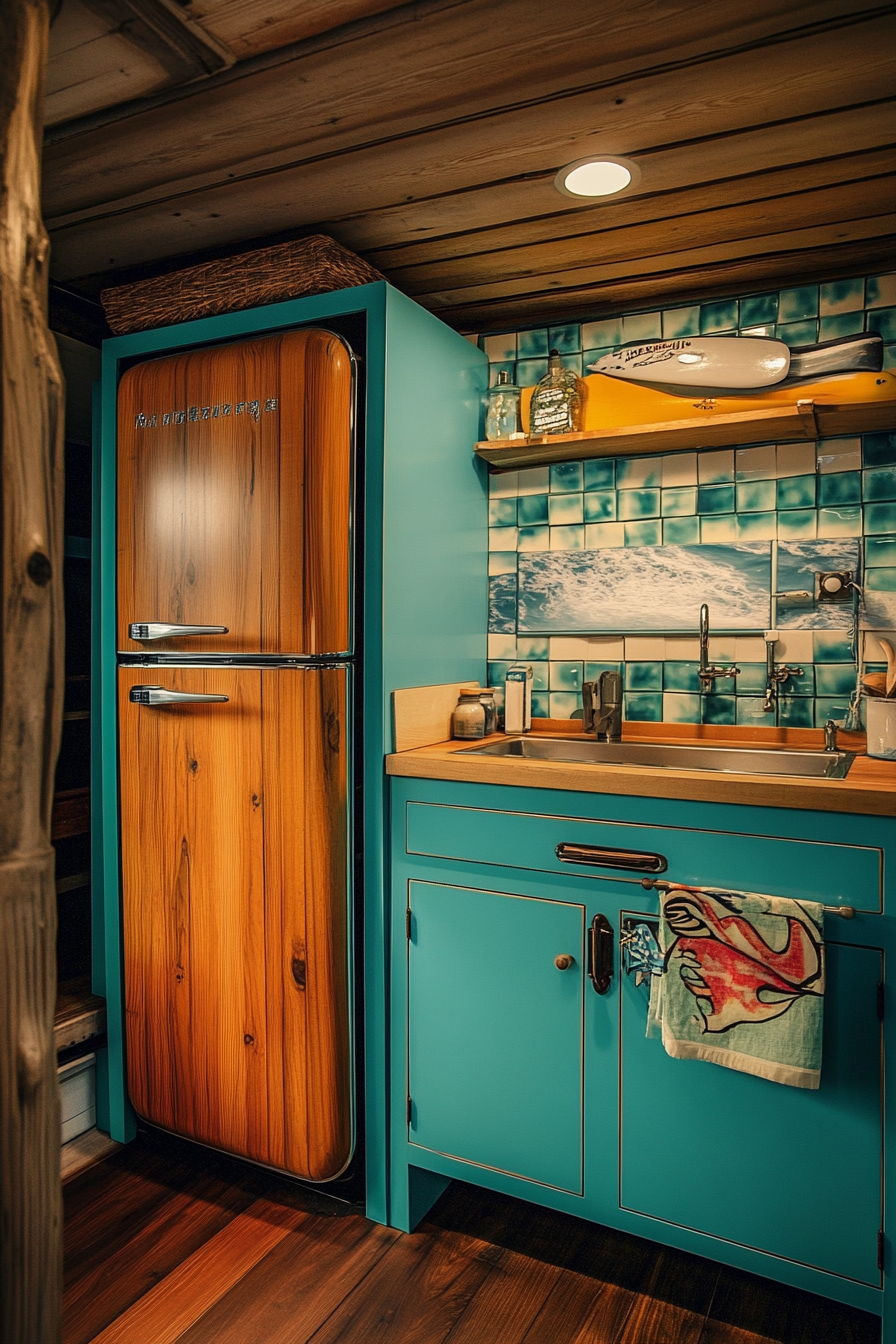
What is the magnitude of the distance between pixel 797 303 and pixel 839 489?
52 cm

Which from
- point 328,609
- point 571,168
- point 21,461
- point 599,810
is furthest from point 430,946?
point 571,168

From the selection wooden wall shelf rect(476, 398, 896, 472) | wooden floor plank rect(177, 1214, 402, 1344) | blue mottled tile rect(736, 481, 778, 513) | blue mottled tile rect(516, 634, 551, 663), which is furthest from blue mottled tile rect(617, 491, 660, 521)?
wooden floor plank rect(177, 1214, 402, 1344)

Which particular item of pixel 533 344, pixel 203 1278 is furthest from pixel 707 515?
pixel 203 1278

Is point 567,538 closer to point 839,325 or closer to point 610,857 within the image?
point 839,325

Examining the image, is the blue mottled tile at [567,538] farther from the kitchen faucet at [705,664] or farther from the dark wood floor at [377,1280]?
the dark wood floor at [377,1280]

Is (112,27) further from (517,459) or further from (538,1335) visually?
(538,1335)

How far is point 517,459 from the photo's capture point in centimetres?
243

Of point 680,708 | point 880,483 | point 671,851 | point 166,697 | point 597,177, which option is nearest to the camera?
point 671,851

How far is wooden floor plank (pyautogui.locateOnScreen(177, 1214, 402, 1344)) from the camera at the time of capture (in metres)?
1.58

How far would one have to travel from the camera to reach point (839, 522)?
7.04 feet

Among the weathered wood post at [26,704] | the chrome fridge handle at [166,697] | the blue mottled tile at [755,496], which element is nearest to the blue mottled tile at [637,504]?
the blue mottled tile at [755,496]

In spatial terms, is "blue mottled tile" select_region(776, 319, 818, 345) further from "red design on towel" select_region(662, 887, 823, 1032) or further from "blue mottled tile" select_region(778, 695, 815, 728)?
"red design on towel" select_region(662, 887, 823, 1032)

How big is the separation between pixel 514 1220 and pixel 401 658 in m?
1.36

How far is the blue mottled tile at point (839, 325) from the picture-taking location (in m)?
2.13
